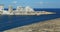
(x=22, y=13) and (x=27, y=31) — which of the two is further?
(x=22, y=13)

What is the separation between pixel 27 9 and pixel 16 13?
10.7 metres

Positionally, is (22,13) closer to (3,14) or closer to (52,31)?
(3,14)

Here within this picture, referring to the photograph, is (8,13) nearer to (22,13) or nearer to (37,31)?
(22,13)

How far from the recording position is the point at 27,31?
3747 cm

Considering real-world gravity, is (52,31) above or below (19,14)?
above

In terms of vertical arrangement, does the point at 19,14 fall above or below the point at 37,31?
below

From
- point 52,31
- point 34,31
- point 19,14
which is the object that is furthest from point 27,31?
point 19,14

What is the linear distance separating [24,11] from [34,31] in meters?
154

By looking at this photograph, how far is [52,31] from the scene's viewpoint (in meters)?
37.0

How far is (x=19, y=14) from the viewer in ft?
608

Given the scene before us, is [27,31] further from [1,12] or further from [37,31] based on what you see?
[1,12]

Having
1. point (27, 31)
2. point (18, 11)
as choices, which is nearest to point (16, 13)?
point (18, 11)

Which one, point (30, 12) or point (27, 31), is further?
point (30, 12)

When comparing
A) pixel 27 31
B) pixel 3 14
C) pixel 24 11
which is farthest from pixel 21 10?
pixel 27 31
